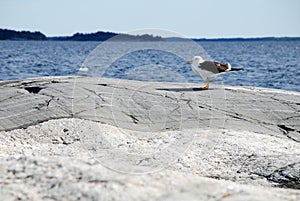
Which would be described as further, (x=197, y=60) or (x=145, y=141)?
(x=197, y=60)

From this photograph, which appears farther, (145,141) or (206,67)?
(206,67)

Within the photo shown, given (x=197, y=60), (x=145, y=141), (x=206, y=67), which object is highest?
(x=197, y=60)

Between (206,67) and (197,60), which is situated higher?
(197,60)

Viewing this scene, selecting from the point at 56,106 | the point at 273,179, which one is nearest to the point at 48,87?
the point at 56,106

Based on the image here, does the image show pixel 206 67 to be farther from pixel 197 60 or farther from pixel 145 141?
pixel 145 141

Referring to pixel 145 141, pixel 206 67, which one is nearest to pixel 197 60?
pixel 206 67

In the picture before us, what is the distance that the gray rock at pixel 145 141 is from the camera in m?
3.13

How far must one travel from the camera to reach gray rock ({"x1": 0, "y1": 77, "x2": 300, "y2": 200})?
3.13 meters

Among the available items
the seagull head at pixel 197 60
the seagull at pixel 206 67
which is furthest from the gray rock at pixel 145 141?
the seagull head at pixel 197 60

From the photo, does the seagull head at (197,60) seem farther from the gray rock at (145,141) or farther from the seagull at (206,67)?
the gray rock at (145,141)

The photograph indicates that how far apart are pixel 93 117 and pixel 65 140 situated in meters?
0.72

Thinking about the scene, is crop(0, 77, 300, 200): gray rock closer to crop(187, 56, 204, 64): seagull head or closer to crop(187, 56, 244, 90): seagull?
crop(187, 56, 244, 90): seagull

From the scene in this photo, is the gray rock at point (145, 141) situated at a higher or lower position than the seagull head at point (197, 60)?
lower

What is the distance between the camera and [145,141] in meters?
6.19
